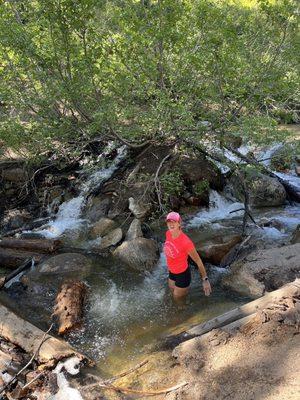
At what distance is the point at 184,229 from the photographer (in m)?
9.24

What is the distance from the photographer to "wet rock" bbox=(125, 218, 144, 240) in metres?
8.68

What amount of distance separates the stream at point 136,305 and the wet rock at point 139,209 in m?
0.48

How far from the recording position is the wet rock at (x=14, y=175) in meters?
11.3

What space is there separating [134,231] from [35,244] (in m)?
2.25

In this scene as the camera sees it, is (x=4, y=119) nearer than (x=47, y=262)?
No

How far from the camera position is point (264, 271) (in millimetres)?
6758

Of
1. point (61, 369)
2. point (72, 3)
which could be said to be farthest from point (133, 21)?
point (61, 369)

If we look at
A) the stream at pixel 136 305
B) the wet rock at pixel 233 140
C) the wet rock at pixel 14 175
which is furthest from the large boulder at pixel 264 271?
the wet rock at pixel 14 175

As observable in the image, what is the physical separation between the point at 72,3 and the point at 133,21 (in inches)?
44.8

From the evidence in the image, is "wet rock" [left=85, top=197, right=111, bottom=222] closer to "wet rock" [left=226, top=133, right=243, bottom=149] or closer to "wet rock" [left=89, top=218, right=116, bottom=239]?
"wet rock" [left=89, top=218, right=116, bottom=239]

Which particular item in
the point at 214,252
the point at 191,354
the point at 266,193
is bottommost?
the point at 266,193

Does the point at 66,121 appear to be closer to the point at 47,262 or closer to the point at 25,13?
the point at 25,13

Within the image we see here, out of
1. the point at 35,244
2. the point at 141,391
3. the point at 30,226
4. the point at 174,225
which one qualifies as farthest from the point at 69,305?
the point at 30,226

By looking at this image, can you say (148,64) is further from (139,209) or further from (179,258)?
(179,258)
